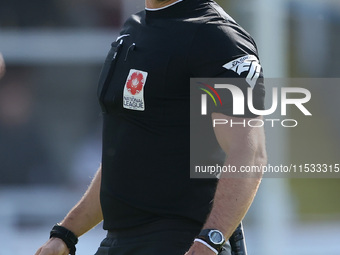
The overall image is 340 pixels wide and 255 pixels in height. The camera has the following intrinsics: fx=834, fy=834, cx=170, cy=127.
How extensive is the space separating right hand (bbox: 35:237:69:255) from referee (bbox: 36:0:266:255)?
0.74 feet

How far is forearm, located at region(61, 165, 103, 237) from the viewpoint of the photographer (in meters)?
3.32

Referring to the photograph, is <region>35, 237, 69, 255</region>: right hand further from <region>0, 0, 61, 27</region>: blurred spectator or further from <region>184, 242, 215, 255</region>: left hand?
<region>0, 0, 61, 27</region>: blurred spectator

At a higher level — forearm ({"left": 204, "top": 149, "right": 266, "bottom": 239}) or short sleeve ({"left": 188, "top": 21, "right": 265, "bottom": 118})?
short sleeve ({"left": 188, "top": 21, "right": 265, "bottom": 118})

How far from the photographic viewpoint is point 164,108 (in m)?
2.87

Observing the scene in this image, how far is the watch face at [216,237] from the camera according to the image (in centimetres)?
260

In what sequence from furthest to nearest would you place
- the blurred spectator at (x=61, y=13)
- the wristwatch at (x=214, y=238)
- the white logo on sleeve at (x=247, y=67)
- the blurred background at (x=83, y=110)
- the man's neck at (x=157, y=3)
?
the blurred spectator at (x=61, y=13), the blurred background at (x=83, y=110), the man's neck at (x=157, y=3), the white logo on sleeve at (x=247, y=67), the wristwatch at (x=214, y=238)

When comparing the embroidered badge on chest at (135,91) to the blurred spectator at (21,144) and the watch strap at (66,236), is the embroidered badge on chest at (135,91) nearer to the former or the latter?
the watch strap at (66,236)

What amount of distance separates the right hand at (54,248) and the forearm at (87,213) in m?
0.08

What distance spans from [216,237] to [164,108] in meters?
0.52

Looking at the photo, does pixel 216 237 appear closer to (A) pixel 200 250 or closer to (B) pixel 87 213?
(A) pixel 200 250

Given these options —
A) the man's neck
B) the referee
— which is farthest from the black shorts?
the man's neck

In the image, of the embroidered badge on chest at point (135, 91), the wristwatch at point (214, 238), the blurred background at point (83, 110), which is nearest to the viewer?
the wristwatch at point (214, 238)

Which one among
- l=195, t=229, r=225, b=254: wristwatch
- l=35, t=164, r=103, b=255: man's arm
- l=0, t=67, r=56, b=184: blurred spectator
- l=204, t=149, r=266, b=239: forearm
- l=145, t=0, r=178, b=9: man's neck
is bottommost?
l=0, t=67, r=56, b=184: blurred spectator

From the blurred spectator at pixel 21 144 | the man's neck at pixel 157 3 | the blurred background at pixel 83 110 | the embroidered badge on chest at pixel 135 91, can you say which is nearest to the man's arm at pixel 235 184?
the embroidered badge on chest at pixel 135 91
